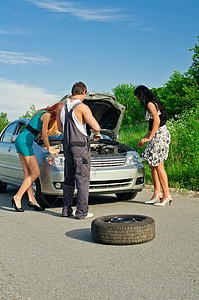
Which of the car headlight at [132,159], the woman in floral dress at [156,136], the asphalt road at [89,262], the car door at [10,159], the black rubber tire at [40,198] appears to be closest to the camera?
the asphalt road at [89,262]

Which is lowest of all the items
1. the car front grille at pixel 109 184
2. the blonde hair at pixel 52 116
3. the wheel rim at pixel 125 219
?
the wheel rim at pixel 125 219

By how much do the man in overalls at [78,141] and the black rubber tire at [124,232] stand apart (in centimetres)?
141

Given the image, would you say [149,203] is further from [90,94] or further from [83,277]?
[83,277]

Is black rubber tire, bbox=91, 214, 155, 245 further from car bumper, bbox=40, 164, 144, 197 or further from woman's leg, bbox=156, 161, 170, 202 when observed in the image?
woman's leg, bbox=156, 161, 170, 202

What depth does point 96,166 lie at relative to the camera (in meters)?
7.14

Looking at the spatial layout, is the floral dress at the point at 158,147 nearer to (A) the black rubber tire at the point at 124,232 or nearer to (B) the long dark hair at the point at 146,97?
(B) the long dark hair at the point at 146,97

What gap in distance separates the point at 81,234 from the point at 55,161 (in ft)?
6.69

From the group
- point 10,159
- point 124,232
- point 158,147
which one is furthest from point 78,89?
point 10,159

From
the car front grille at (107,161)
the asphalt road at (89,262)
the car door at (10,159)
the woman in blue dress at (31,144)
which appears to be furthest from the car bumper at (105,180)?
the car door at (10,159)

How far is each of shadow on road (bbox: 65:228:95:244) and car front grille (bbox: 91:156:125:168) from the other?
1.88 m

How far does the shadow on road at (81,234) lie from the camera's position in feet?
16.3

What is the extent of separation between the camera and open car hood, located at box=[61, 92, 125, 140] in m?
8.63

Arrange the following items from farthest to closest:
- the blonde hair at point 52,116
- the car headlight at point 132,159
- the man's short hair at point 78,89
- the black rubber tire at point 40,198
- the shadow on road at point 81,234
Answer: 1. the car headlight at point 132,159
2. the black rubber tire at point 40,198
3. the blonde hair at point 52,116
4. the man's short hair at point 78,89
5. the shadow on road at point 81,234

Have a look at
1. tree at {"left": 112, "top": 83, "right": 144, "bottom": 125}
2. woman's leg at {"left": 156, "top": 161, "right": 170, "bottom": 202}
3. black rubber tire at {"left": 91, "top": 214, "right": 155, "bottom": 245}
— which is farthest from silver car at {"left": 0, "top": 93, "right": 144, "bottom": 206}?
tree at {"left": 112, "top": 83, "right": 144, "bottom": 125}
